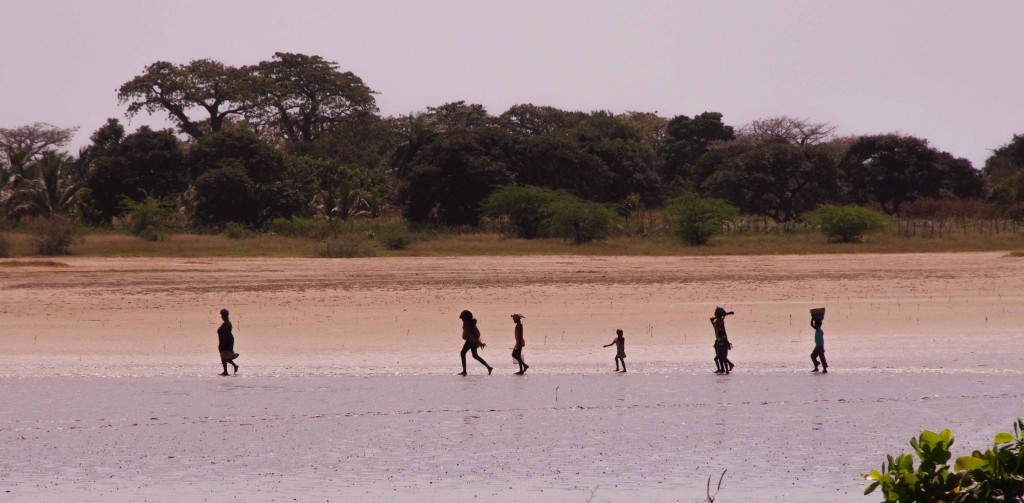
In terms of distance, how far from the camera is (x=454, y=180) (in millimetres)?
61125

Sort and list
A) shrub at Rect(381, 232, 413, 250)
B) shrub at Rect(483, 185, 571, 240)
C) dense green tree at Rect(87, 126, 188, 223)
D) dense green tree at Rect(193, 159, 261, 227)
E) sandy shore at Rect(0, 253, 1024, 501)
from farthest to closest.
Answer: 1. dense green tree at Rect(87, 126, 188, 223)
2. dense green tree at Rect(193, 159, 261, 227)
3. shrub at Rect(483, 185, 571, 240)
4. shrub at Rect(381, 232, 413, 250)
5. sandy shore at Rect(0, 253, 1024, 501)

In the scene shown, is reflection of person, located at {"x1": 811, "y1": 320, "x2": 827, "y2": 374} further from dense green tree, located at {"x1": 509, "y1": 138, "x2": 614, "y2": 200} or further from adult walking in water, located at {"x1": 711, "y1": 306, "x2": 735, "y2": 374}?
dense green tree, located at {"x1": 509, "y1": 138, "x2": 614, "y2": 200}

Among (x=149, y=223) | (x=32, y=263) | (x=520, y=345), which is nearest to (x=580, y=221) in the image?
(x=149, y=223)

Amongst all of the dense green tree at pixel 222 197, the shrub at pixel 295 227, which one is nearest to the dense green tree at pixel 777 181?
the shrub at pixel 295 227

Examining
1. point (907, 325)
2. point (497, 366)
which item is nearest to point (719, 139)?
point (907, 325)

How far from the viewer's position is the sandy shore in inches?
462

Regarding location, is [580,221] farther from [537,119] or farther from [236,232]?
[537,119]

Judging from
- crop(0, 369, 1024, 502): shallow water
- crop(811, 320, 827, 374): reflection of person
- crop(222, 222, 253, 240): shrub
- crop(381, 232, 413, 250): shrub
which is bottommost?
crop(0, 369, 1024, 502): shallow water

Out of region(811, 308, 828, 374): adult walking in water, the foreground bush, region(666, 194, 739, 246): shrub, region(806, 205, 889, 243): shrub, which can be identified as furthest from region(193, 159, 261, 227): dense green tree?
the foreground bush

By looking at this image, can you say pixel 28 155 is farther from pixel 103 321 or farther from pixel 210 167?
pixel 103 321

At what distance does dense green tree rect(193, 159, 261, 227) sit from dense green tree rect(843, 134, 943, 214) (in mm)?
37048

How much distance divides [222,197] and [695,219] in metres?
25.2

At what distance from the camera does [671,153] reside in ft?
292

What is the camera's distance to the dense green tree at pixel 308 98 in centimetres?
8275
